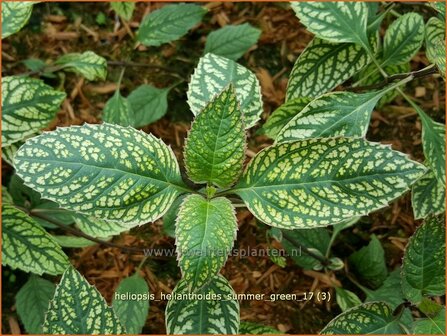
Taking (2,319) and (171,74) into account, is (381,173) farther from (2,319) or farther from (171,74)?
(2,319)

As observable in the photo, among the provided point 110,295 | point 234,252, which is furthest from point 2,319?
point 234,252

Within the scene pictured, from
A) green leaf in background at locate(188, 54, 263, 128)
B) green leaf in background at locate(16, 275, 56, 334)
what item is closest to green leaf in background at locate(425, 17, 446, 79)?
green leaf in background at locate(188, 54, 263, 128)

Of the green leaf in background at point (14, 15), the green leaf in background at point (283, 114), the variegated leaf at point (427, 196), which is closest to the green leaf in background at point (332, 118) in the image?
the green leaf in background at point (283, 114)

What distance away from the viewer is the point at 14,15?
1.72 metres

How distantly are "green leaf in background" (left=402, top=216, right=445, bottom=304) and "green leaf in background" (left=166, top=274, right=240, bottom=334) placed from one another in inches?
17.5

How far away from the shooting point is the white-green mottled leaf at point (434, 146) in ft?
5.01

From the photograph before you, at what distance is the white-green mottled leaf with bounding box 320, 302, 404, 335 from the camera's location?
4.89 ft

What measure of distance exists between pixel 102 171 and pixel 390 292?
1.06 metres

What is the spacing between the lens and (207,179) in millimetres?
1306

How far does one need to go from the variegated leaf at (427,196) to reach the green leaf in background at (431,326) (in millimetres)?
305

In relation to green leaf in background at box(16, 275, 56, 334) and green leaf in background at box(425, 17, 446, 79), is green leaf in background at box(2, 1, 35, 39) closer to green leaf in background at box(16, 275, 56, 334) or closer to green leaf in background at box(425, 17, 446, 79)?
green leaf in background at box(16, 275, 56, 334)

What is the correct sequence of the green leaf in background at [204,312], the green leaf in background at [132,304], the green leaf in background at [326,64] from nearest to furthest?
the green leaf in background at [204,312] < the green leaf in background at [326,64] < the green leaf in background at [132,304]

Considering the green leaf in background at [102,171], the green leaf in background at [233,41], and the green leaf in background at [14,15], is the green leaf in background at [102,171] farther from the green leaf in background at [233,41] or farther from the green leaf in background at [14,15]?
the green leaf in background at [233,41]

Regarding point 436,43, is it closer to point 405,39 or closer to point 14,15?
point 405,39
